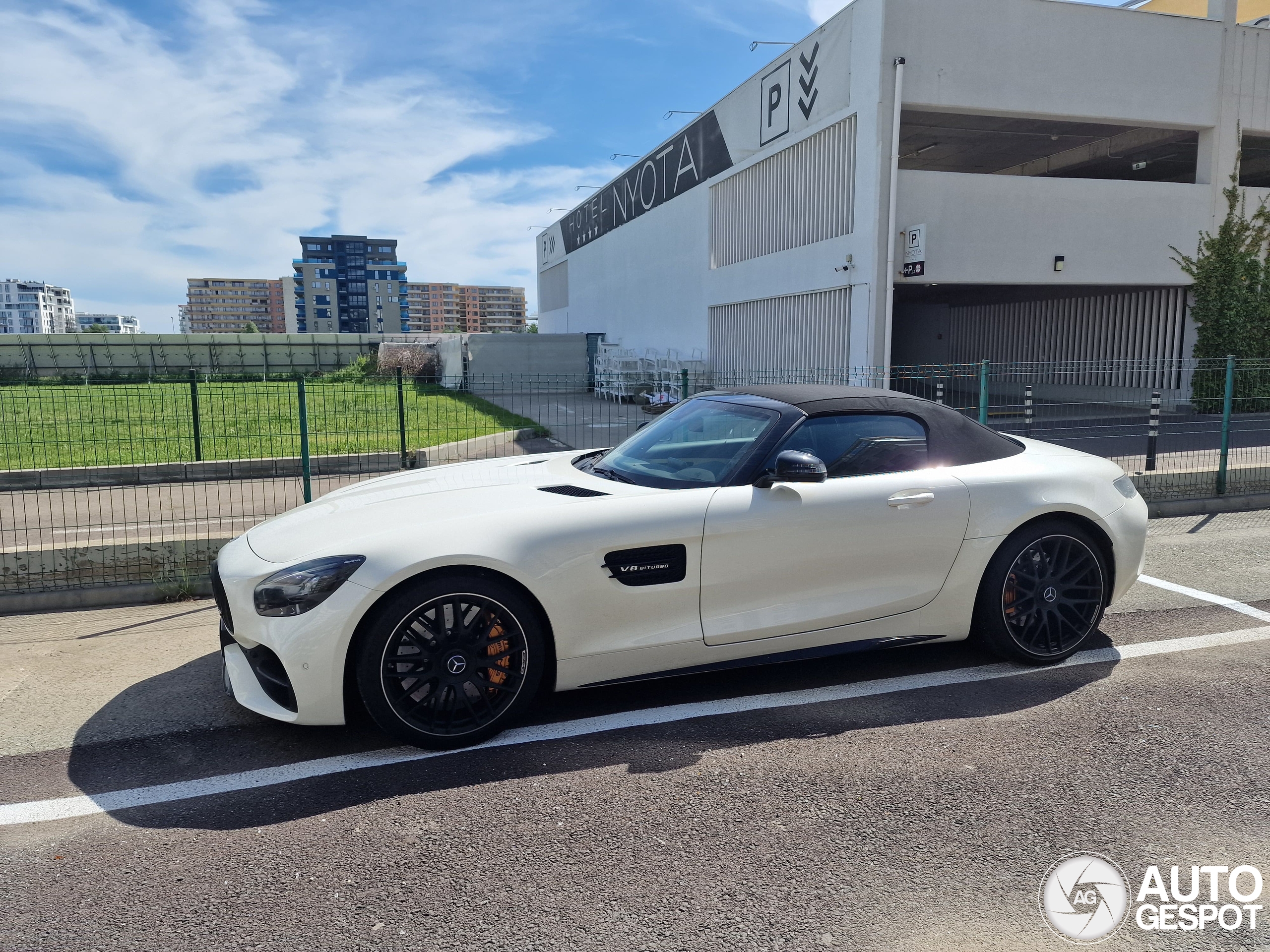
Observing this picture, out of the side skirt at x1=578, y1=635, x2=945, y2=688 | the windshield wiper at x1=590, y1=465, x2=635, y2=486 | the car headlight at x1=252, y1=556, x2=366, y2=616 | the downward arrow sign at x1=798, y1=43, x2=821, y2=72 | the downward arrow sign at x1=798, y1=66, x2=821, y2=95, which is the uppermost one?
the downward arrow sign at x1=798, y1=43, x2=821, y2=72

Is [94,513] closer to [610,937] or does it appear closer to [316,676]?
[316,676]

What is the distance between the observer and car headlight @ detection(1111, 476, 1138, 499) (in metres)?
4.70

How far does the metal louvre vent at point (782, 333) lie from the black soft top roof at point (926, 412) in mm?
12747

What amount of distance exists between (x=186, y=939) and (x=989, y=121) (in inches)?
790

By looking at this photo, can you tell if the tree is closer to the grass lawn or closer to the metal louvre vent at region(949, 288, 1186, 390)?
the metal louvre vent at region(949, 288, 1186, 390)

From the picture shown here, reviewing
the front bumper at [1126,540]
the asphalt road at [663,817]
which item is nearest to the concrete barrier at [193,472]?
the asphalt road at [663,817]

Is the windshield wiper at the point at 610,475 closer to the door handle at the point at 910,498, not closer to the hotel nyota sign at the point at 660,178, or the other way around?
the door handle at the point at 910,498

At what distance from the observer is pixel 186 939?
8.09 ft

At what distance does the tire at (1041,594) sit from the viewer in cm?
436

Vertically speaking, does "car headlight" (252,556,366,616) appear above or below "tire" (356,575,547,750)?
above

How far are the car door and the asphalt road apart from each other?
451 millimetres

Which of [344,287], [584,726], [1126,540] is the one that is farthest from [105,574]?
[344,287]

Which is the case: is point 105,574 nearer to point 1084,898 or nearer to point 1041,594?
point 1041,594

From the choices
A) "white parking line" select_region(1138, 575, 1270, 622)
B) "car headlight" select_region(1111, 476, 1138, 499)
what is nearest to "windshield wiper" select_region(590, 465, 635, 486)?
"car headlight" select_region(1111, 476, 1138, 499)
